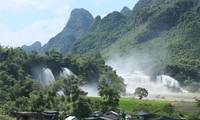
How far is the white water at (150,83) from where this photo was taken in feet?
424

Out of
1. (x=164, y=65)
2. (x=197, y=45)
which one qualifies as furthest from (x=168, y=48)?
(x=164, y=65)

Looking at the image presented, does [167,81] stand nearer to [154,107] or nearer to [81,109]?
[154,107]

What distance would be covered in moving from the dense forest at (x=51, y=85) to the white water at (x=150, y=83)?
46.1 ft

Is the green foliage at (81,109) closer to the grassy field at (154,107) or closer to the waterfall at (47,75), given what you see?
the grassy field at (154,107)

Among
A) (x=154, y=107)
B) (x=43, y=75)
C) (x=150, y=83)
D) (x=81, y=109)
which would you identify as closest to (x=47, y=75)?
(x=43, y=75)

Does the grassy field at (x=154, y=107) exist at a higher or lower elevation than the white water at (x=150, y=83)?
lower

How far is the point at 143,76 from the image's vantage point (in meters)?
144

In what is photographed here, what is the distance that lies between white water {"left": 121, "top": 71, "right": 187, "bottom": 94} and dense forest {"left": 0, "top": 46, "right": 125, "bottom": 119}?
46.1 ft

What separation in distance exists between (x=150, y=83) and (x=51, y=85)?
2503 inches

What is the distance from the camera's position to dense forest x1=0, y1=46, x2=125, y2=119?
59.9m

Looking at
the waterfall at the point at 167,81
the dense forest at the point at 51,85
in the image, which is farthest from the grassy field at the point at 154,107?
the waterfall at the point at 167,81

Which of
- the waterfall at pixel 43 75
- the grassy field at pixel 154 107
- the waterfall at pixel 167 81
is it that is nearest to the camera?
the grassy field at pixel 154 107

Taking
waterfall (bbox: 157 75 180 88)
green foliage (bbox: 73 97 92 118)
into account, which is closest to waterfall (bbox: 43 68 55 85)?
waterfall (bbox: 157 75 180 88)

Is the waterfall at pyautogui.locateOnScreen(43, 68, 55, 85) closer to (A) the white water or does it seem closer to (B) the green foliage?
(A) the white water
